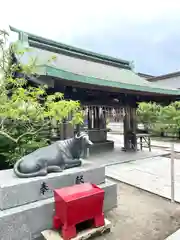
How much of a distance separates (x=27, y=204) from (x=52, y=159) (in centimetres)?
69

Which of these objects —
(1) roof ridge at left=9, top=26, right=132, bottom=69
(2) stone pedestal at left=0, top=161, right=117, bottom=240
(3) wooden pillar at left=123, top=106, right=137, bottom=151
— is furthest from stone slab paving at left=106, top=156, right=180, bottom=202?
(1) roof ridge at left=9, top=26, right=132, bottom=69

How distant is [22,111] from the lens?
391cm

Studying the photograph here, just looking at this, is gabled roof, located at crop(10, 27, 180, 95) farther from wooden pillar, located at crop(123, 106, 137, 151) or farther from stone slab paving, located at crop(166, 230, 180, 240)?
stone slab paving, located at crop(166, 230, 180, 240)

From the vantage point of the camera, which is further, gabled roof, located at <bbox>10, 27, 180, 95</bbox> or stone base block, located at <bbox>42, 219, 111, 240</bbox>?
gabled roof, located at <bbox>10, 27, 180, 95</bbox>

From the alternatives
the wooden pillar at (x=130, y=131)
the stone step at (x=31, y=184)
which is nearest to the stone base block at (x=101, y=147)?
the wooden pillar at (x=130, y=131)

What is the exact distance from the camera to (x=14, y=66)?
16.8 ft

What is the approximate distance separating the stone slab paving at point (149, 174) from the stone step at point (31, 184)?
175 cm

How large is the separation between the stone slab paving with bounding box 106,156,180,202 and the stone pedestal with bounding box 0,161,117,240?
2.15 m

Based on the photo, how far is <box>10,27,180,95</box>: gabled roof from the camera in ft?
15.9

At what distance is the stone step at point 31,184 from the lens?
7.79 ft

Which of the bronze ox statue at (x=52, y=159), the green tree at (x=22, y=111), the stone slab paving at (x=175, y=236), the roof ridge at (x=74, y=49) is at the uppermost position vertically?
the roof ridge at (x=74, y=49)

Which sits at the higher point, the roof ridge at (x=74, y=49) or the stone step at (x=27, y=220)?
the roof ridge at (x=74, y=49)

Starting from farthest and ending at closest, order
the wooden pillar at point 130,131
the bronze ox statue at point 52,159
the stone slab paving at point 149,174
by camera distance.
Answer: the wooden pillar at point 130,131 → the stone slab paving at point 149,174 → the bronze ox statue at point 52,159

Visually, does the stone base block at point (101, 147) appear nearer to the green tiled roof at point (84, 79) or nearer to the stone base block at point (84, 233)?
the green tiled roof at point (84, 79)
